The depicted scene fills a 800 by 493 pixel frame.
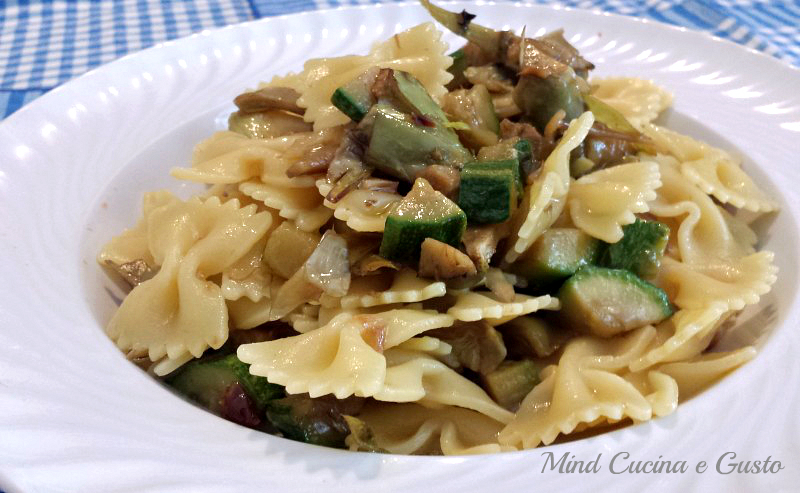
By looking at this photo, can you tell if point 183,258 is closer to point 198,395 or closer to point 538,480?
point 198,395

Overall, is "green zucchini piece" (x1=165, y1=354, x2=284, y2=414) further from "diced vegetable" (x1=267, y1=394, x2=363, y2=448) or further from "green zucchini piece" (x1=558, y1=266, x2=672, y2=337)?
"green zucchini piece" (x1=558, y1=266, x2=672, y2=337)

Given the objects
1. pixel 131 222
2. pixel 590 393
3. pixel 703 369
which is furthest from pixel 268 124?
pixel 703 369

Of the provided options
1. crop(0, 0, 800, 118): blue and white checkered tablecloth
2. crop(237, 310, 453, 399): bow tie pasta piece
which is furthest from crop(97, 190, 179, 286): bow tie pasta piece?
crop(0, 0, 800, 118): blue and white checkered tablecloth

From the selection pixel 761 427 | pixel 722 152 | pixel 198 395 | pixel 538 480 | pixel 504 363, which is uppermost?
pixel 722 152

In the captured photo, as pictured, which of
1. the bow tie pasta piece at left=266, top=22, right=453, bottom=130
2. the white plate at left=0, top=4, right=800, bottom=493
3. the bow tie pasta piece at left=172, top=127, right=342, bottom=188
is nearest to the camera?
the white plate at left=0, top=4, right=800, bottom=493

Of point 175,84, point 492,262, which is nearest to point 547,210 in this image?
point 492,262

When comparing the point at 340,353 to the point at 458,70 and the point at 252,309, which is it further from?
A: the point at 458,70

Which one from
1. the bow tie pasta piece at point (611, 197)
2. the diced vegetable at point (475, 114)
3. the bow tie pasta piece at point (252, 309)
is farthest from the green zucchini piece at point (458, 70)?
the bow tie pasta piece at point (252, 309)
